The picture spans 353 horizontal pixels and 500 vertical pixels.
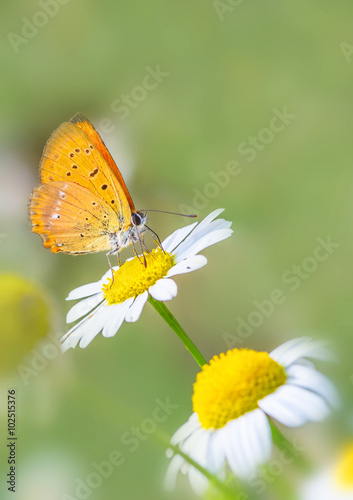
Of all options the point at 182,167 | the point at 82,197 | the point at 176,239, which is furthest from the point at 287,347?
the point at 182,167

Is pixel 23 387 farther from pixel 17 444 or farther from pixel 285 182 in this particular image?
pixel 285 182

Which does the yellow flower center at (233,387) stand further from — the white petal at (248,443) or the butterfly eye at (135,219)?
the butterfly eye at (135,219)

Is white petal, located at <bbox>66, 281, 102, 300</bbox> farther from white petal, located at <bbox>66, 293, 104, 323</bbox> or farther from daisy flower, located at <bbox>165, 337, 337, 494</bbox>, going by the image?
daisy flower, located at <bbox>165, 337, 337, 494</bbox>

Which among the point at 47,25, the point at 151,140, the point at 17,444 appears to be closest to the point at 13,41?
the point at 47,25

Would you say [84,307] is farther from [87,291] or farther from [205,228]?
[205,228]

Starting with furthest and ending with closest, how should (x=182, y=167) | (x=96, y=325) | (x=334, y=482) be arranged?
1. (x=182, y=167)
2. (x=96, y=325)
3. (x=334, y=482)

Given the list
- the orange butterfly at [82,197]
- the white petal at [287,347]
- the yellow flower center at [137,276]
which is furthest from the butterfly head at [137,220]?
the white petal at [287,347]

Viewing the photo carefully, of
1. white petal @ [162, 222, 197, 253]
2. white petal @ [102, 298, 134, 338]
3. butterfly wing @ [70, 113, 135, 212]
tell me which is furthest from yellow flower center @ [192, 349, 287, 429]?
butterfly wing @ [70, 113, 135, 212]
